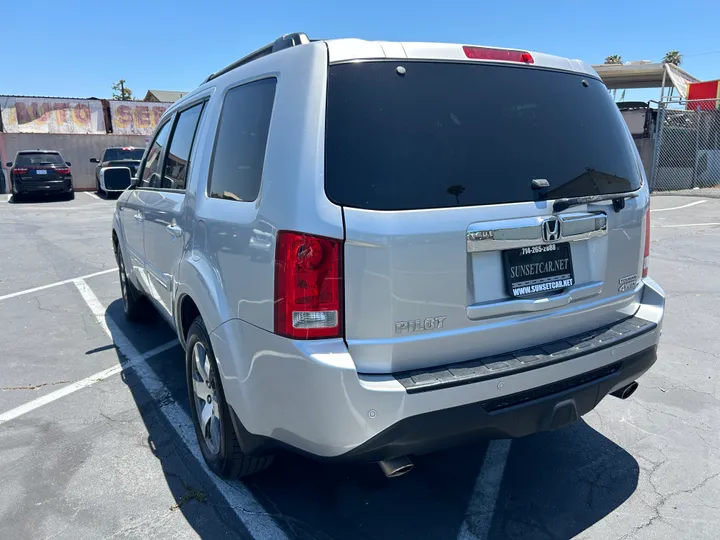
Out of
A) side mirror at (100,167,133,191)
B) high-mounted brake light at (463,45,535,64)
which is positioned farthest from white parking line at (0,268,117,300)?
high-mounted brake light at (463,45,535,64)

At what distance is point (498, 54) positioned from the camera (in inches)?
103

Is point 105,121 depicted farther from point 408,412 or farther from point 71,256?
point 408,412

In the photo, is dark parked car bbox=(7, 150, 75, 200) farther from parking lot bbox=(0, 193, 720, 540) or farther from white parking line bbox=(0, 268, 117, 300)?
parking lot bbox=(0, 193, 720, 540)

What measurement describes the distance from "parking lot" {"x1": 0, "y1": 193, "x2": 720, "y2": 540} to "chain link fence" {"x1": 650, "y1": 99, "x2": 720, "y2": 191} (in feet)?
47.9

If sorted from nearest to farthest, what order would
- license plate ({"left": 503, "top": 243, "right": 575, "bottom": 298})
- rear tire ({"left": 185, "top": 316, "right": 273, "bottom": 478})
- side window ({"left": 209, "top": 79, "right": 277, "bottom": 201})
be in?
1. license plate ({"left": 503, "top": 243, "right": 575, "bottom": 298})
2. side window ({"left": 209, "top": 79, "right": 277, "bottom": 201})
3. rear tire ({"left": 185, "top": 316, "right": 273, "bottom": 478})

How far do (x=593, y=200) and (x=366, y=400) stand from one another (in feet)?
4.65

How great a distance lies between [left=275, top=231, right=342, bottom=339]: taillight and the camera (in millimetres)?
2137

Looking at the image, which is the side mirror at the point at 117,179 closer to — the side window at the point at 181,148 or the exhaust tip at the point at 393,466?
the side window at the point at 181,148

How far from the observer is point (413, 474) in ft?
10.1

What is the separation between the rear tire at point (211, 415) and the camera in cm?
278

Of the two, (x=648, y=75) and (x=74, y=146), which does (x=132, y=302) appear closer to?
(x=74, y=146)

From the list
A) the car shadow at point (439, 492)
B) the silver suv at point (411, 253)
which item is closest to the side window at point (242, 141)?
the silver suv at point (411, 253)

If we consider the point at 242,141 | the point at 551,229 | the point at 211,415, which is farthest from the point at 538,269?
the point at 211,415

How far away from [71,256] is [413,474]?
8.41 m
